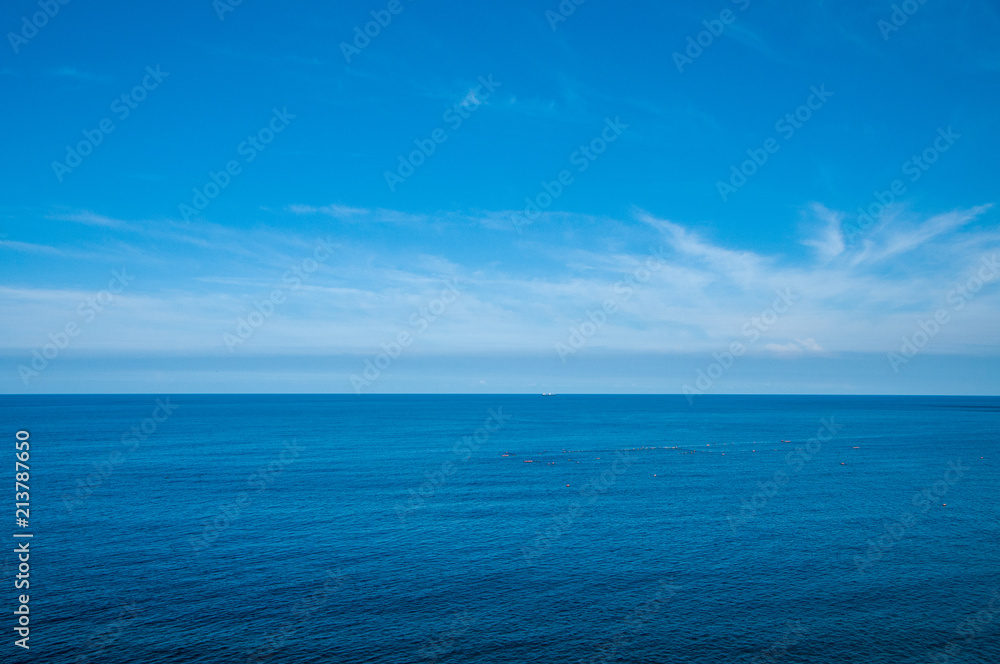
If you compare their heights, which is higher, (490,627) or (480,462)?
(480,462)

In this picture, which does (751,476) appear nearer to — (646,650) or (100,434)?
(646,650)

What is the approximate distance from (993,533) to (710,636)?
147 ft

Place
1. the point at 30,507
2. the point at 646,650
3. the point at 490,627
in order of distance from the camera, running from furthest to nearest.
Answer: the point at 30,507
the point at 490,627
the point at 646,650

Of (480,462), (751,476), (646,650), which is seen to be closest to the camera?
(646,650)

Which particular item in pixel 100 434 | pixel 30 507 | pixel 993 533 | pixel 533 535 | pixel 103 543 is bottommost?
pixel 993 533

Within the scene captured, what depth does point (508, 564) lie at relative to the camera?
Result: 5378 cm

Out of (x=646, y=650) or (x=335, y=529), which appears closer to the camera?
(x=646, y=650)

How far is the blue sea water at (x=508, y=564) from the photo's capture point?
3938 cm

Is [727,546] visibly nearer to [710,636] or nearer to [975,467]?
[710,636]

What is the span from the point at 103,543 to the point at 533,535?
138 ft

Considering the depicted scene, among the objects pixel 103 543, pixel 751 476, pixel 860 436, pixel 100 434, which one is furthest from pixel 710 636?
pixel 100 434

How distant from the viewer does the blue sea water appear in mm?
39375

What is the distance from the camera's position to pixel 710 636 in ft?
133

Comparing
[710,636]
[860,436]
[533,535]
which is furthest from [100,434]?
[860,436]
